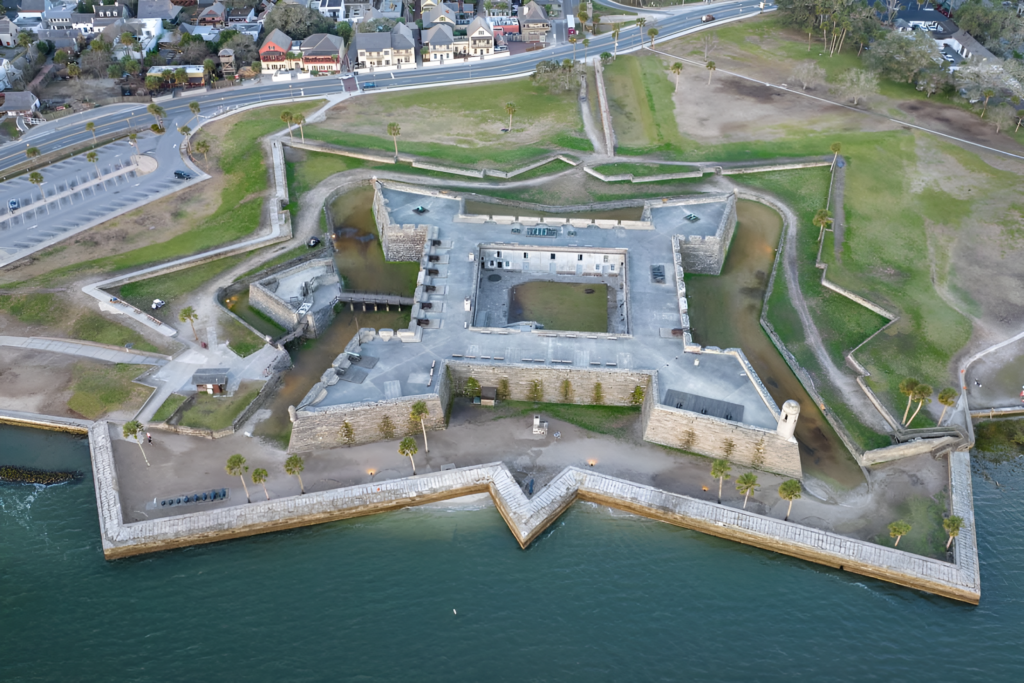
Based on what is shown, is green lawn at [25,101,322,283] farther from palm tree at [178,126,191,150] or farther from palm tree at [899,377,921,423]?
palm tree at [899,377,921,423]

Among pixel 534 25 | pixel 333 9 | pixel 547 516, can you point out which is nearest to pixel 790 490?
pixel 547 516

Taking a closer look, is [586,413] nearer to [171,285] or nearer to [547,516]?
[547,516]

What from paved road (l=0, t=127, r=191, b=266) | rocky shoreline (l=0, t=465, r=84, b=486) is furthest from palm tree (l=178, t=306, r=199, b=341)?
paved road (l=0, t=127, r=191, b=266)

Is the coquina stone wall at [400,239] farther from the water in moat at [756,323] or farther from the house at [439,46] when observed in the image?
the house at [439,46]

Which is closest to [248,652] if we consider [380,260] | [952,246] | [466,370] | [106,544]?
[106,544]

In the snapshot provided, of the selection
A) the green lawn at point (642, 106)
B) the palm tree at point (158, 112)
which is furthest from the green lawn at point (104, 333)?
the green lawn at point (642, 106)

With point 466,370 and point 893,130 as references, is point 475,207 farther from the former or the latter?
point 893,130
